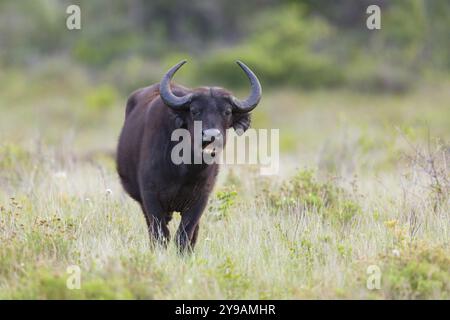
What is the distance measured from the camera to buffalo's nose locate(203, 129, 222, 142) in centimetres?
787

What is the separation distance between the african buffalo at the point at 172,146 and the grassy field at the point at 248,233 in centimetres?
39

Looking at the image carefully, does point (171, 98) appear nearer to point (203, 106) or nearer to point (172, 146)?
point (203, 106)

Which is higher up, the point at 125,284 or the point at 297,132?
the point at 297,132

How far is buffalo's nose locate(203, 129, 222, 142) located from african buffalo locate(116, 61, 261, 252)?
0.13 meters

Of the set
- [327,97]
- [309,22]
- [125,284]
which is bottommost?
[125,284]

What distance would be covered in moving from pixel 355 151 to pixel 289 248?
267 inches

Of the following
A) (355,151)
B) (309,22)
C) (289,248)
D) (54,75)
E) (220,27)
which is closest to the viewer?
(289,248)

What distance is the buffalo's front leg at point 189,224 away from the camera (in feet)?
27.9

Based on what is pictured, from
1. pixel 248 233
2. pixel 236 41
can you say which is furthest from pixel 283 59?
pixel 248 233

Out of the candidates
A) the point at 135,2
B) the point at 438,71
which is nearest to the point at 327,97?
the point at 438,71

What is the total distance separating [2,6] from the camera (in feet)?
131

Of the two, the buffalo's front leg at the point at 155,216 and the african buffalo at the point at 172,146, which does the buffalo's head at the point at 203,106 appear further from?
the buffalo's front leg at the point at 155,216

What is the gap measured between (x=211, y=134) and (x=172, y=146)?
0.83m

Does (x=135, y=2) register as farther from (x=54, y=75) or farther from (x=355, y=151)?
(x=355, y=151)
